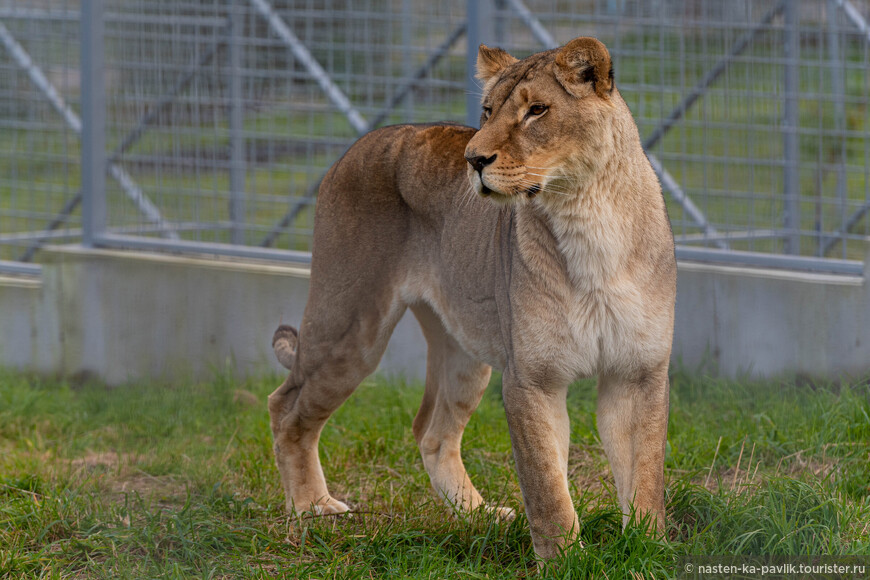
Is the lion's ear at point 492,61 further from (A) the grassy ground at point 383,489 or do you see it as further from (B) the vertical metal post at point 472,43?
(B) the vertical metal post at point 472,43

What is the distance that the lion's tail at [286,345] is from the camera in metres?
4.61

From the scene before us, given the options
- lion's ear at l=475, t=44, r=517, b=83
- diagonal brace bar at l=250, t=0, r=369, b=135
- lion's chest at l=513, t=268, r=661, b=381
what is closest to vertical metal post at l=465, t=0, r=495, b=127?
diagonal brace bar at l=250, t=0, r=369, b=135

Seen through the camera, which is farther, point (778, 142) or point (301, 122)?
point (301, 122)

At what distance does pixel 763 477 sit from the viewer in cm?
389

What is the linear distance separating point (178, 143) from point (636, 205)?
14.1 ft

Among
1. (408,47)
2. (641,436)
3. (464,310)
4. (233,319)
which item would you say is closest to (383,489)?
(464,310)

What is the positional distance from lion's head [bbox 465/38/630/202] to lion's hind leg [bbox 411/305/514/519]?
1273 millimetres

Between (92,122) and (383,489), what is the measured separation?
372 centimetres

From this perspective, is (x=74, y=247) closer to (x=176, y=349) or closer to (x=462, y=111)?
(x=176, y=349)

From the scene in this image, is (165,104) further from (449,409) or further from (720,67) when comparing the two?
(449,409)

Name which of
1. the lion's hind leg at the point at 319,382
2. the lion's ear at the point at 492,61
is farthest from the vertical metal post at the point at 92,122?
the lion's ear at the point at 492,61

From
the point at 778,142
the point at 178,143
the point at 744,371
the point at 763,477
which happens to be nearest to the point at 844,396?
the point at 744,371

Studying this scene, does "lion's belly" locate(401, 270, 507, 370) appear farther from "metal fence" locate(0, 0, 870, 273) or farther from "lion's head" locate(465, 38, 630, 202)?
"metal fence" locate(0, 0, 870, 273)

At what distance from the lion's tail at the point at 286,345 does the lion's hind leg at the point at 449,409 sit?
61 cm
